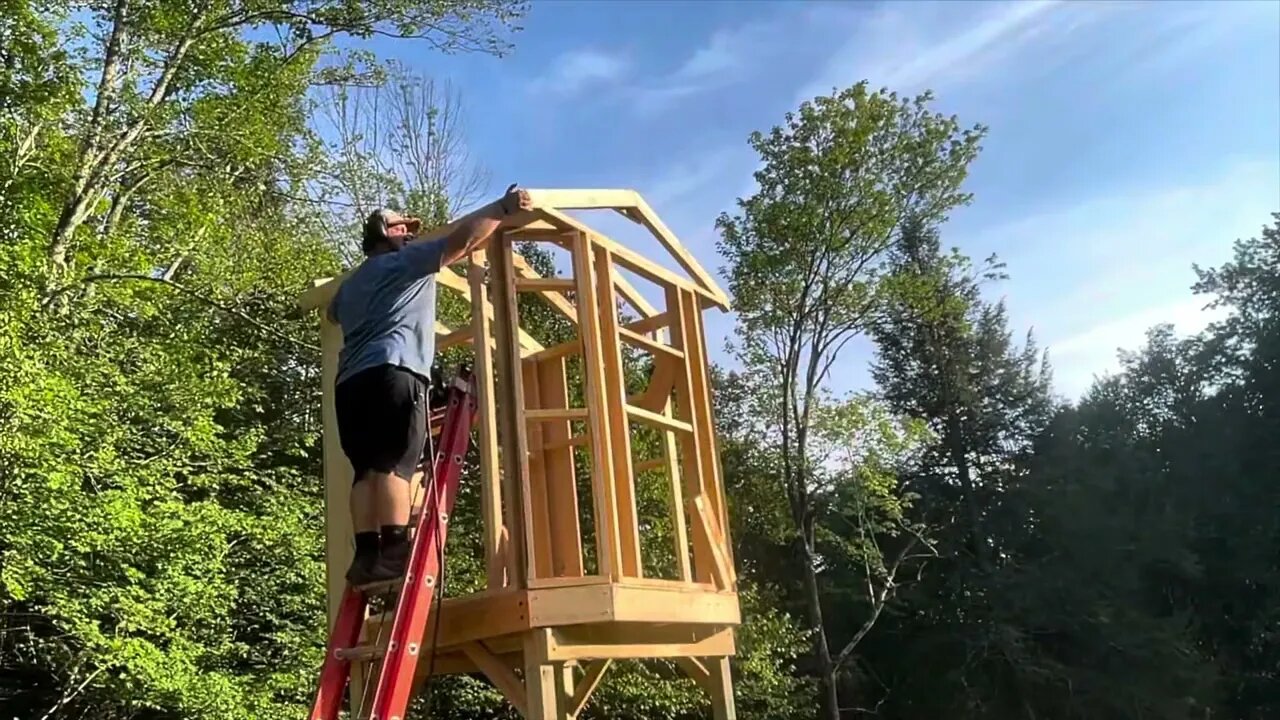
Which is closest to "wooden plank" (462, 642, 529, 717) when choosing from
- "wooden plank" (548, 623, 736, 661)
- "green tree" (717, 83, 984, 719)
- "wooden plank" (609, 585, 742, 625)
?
"wooden plank" (548, 623, 736, 661)

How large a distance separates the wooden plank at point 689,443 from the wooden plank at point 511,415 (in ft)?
3.50

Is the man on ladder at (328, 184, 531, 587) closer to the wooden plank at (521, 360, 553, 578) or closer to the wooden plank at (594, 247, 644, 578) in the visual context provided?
the wooden plank at (594, 247, 644, 578)

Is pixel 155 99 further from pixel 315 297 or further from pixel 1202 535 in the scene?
pixel 1202 535

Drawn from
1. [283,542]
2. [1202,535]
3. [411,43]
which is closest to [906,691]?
[1202,535]

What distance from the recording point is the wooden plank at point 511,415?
12.6 feet

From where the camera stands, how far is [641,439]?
46.9 feet

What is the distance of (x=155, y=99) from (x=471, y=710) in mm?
8168

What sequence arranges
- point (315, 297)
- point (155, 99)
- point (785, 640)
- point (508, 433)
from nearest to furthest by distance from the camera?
point (508, 433) → point (315, 297) → point (155, 99) → point (785, 640)

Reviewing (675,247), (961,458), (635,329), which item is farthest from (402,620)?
(961,458)

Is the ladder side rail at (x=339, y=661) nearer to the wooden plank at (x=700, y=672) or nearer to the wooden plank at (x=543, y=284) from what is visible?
the wooden plank at (x=543, y=284)

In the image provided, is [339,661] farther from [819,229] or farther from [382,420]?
[819,229]

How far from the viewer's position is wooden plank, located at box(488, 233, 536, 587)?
3.84m

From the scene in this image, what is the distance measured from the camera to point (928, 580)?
21375 mm

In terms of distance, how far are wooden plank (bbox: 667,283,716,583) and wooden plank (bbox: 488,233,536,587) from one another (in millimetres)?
1067
